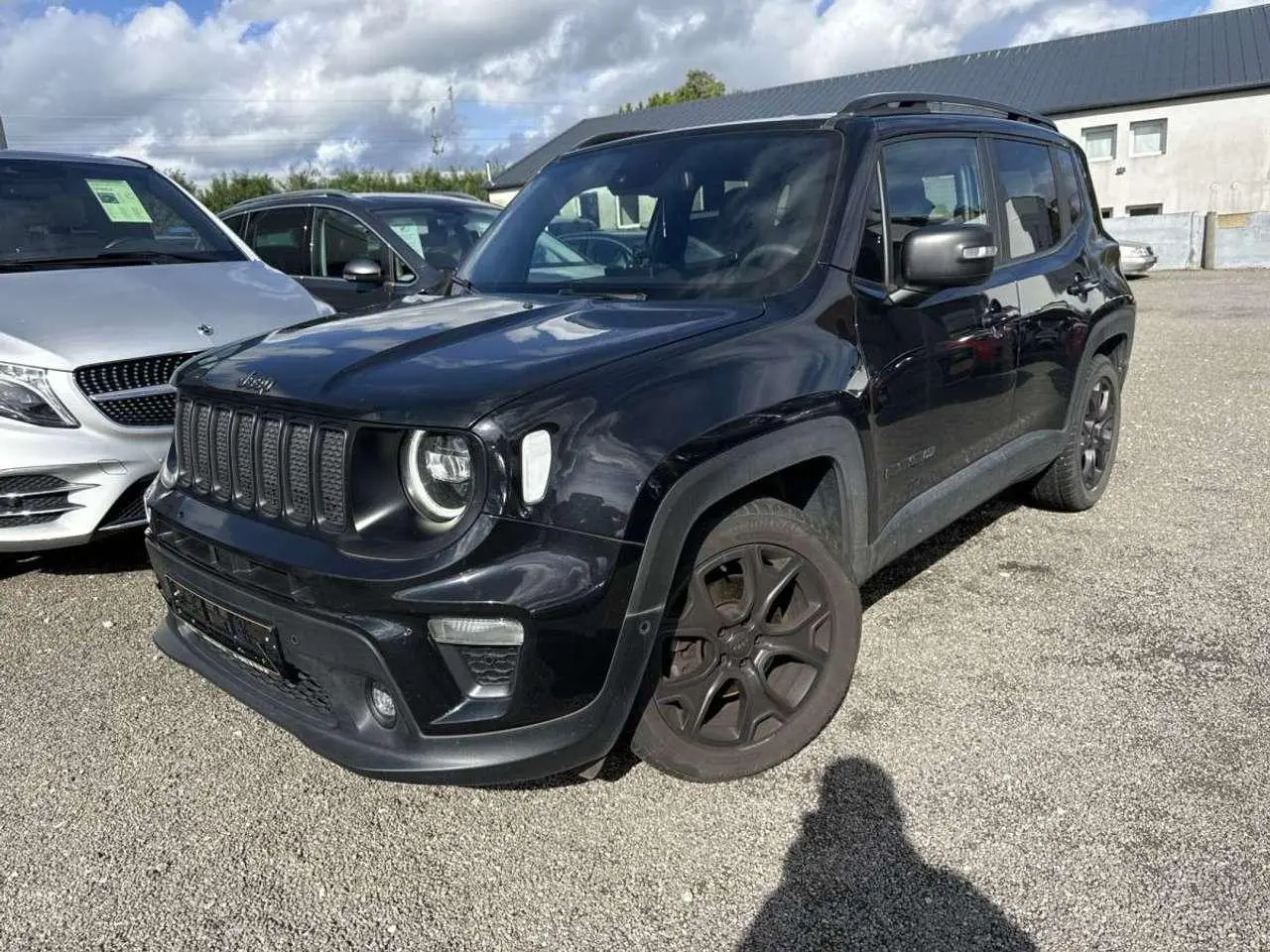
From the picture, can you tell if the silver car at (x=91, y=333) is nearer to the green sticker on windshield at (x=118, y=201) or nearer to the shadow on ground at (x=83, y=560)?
the green sticker on windshield at (x=118, y=201)

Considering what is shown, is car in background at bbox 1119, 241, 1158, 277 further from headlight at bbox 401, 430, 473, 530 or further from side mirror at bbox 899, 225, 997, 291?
headlight at bbox 401, 430, 473, 530

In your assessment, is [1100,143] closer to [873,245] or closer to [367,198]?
[367,198]

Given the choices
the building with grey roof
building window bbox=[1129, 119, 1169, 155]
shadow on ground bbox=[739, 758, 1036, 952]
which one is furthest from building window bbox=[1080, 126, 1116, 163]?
shadow on ground bbox=[739, 758, 1036, 952]

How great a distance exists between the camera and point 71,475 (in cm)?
393

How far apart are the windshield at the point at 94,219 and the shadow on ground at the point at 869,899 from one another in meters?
4.38

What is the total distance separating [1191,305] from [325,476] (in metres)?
16.9

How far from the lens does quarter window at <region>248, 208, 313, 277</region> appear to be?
287 inches

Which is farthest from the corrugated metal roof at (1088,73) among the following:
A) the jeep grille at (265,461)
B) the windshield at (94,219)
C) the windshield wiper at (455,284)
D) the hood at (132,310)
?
the jeep grille at (265,461)

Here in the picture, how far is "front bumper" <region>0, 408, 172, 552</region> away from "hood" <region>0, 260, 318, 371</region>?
0.30m

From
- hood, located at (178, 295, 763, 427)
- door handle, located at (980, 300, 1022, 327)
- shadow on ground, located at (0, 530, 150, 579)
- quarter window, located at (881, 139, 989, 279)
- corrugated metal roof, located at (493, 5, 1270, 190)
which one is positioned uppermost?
corrugated metal roof, located at (493, 5, 1270, 190)

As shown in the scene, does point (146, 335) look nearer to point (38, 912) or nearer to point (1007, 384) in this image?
point (38, 912)

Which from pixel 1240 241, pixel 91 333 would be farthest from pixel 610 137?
pixel 1240 241

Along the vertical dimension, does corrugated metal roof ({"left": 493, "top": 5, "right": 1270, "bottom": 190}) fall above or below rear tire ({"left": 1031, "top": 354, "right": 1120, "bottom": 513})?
above

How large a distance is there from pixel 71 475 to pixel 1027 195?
4126mm
